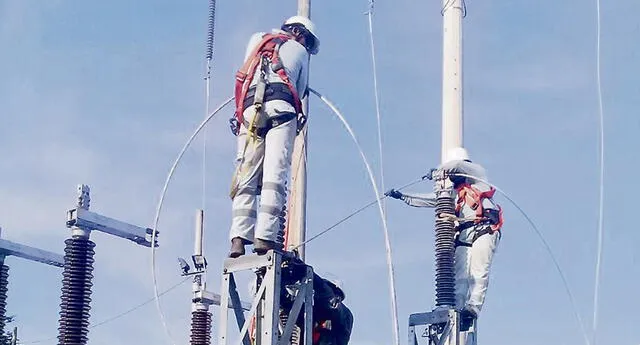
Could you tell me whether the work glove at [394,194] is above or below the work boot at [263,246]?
above

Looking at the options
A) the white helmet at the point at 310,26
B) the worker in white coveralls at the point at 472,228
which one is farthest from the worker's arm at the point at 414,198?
the white helmet at the point at 310,26

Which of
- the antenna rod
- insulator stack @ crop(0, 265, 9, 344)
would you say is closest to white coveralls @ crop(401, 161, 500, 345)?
the antenna rod

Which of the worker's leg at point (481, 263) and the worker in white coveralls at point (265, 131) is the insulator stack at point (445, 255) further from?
the worker in white coveralls at point (265, 131)

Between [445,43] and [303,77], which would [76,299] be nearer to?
[303,77]

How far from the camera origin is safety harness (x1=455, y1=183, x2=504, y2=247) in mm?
→ 7902

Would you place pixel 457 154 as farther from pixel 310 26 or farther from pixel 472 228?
pixel 310 26

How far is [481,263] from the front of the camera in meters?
7.84

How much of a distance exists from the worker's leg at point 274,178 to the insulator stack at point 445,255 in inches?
67.6

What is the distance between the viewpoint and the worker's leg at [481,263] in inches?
305

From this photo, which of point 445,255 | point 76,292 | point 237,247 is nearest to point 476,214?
point 445,255

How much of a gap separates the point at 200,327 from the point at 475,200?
10.4 ft

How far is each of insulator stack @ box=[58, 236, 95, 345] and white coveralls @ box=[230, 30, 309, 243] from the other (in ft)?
4.50

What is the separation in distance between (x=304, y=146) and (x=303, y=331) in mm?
3834

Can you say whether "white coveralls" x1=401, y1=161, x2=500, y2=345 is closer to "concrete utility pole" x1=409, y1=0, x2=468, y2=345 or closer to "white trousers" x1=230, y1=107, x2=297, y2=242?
"concrete utility pole" x1=409, y1=0, x2=468, y2=345
